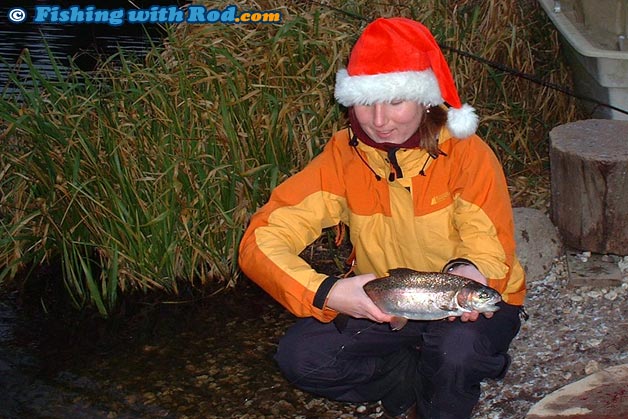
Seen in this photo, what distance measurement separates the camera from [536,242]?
13.3 ft

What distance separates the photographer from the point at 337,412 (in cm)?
→ 321

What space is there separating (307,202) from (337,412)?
0.92m

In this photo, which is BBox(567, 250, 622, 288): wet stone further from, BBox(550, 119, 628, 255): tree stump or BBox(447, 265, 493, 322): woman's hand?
BBox(447, 265, 493, 322): woman's hand

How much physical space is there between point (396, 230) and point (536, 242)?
1.55 metres

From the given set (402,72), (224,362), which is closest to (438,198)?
(402,72)

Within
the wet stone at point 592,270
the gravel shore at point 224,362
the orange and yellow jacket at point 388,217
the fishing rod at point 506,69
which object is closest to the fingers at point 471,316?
the orange and yellow jacket at point 388,217

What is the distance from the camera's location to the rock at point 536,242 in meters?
3.99

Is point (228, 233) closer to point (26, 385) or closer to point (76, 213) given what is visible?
point (76, 213)

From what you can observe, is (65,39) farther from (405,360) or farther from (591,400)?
(591,400)

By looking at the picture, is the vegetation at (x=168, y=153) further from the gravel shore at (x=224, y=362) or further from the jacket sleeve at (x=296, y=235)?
the jacket sleeve at (x=296, y=235)

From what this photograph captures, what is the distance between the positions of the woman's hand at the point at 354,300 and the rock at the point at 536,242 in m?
1.73

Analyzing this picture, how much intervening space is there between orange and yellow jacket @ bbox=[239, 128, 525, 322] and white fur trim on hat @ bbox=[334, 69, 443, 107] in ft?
0.50

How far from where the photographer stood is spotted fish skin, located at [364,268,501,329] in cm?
223

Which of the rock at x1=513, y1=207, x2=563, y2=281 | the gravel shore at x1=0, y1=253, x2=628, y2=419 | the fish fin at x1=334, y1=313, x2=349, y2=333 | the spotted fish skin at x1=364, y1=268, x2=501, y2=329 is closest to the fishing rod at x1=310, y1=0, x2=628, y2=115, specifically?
the rock at x1=513, y1=207, x2=563, y2=281
